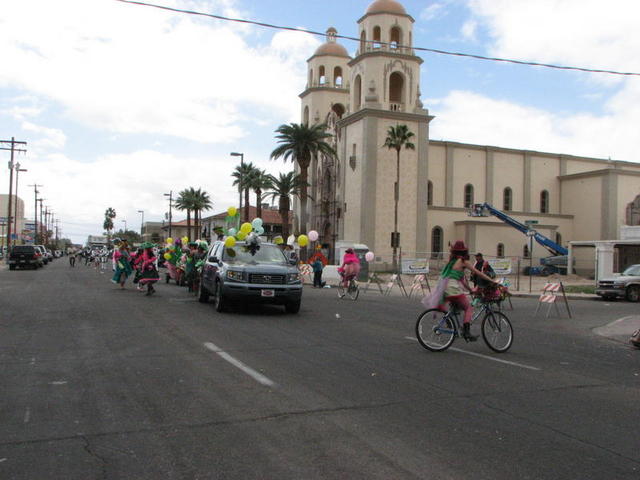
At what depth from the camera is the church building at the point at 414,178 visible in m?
49.4

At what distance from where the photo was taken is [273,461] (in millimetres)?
4590

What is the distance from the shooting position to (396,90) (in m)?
54.4

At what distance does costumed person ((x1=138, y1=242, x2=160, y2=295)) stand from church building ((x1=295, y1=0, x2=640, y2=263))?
2710cm

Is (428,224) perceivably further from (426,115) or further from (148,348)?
(148,348)

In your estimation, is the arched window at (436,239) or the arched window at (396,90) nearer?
the arched window at (396,90)

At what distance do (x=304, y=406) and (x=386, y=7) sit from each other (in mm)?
48267

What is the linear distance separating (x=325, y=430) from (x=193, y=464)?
1.33 m

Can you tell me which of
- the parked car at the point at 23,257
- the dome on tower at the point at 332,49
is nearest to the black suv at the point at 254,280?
the parked car at the point at 23,257

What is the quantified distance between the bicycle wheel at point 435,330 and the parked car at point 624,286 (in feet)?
62.5

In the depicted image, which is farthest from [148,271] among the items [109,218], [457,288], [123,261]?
[109,218]

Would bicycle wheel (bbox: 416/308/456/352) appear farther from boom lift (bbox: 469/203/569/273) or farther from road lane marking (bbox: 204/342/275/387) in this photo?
boom lift (bbox: 469/203/569/273)

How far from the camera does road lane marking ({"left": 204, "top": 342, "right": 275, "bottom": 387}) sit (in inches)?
286

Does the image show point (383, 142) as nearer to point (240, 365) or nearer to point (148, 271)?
point (148, 271)

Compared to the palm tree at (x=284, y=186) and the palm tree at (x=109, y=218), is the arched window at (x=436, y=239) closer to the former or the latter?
the palm tree at (x=284, y=186)
